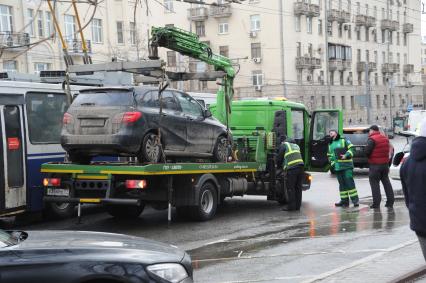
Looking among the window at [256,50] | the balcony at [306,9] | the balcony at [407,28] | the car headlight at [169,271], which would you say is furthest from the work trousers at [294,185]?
the balcony at [407,28]

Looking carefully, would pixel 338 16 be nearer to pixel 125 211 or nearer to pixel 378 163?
pixel 378 163

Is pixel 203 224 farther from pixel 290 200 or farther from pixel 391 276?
pixel 391 276

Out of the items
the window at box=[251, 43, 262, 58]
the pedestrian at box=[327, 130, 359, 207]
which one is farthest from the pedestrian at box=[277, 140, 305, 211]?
the window at box=[251, 43, 262, 58]

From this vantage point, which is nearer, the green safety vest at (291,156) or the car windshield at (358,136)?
the green safety vest at (291,156)

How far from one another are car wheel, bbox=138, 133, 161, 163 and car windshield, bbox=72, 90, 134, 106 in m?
0.70

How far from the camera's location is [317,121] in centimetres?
1513

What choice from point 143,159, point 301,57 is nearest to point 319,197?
point 143,159

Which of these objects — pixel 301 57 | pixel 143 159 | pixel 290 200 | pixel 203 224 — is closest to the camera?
pixel 143 159

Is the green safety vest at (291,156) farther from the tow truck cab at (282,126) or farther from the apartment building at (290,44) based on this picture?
the apartment building at (290,44)

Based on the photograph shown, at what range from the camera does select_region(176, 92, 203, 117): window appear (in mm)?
11789

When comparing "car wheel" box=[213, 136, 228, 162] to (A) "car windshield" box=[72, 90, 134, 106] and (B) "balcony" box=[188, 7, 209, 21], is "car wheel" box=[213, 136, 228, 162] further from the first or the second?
(B) "balcony" box=[188, 7, 209, 21]

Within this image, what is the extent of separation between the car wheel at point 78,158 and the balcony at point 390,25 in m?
74.4

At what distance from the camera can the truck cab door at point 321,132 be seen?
15008mm

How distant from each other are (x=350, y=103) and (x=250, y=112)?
196ft
